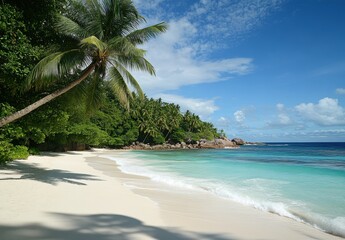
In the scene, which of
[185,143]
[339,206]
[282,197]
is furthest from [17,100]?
[185,143]

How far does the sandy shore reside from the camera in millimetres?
5121

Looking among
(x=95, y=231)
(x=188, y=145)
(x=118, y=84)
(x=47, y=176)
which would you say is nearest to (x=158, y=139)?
(x=188, y=145)

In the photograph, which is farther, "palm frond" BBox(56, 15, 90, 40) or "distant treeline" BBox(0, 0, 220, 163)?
"palm frond" BBox(56, 15, 90, 40)


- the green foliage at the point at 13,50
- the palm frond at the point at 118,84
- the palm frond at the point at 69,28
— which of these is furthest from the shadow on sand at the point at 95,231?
the palm frond at the point at 69,28

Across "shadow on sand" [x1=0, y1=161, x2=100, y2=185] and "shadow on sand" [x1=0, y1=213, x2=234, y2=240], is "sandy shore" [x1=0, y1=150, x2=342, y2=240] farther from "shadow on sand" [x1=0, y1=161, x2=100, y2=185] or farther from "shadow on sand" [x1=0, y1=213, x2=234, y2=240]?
"shadow on sand" [x1=0, y1=161, x2=100, y2=185]

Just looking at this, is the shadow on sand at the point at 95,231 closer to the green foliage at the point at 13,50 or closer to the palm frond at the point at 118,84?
the green foliage at the point at 13,50

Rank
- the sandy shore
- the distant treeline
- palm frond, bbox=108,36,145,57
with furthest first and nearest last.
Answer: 1. palm frond, bbox=108,36,145,57
2. the distant treeline
3. the sandy shore

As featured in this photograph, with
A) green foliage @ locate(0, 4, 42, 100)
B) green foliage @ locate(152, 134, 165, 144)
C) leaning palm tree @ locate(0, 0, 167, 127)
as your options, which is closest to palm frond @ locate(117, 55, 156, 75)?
leaning palm tree @ locate(0, 0, 167, 127)

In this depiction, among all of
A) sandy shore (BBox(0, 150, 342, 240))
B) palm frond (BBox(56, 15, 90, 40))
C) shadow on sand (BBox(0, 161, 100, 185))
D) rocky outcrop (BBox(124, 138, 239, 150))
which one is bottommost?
sandy shore (BBox(0, 150, 342, 240))

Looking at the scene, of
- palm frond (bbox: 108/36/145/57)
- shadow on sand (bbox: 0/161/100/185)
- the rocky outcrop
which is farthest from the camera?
A: the rocky outcrop

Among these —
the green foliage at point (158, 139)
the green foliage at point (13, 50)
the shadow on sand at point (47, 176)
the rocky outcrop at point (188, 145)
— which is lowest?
the shadow on sand at point (47, 176)

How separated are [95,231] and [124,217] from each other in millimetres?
1163

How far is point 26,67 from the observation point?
335 inches

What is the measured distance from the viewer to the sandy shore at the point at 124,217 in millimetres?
5121
